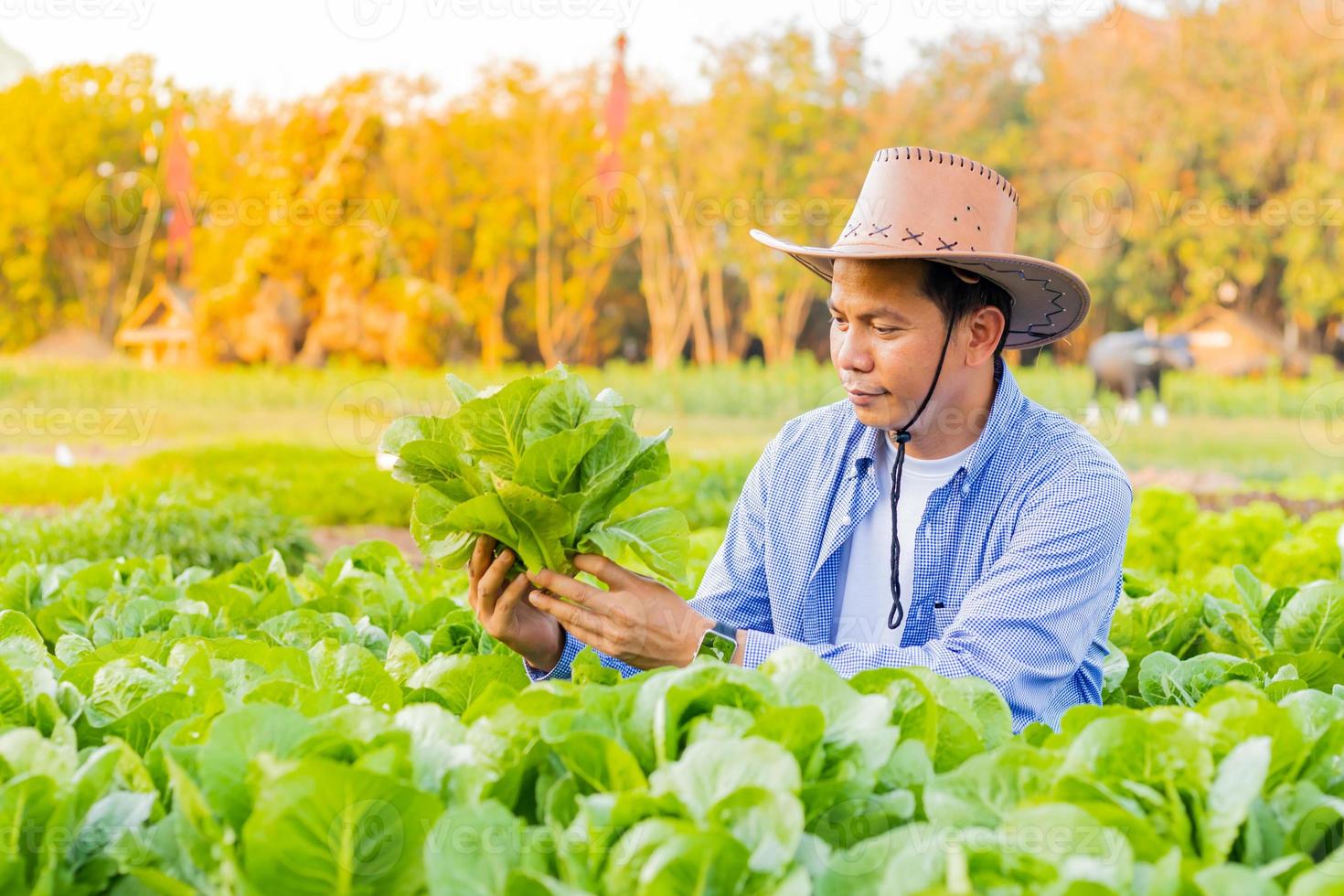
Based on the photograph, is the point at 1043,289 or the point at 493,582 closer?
the point at 493,582

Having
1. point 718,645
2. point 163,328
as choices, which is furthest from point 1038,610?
point 163,328

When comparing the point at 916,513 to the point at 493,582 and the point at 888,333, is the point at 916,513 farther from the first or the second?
the point at 493,582

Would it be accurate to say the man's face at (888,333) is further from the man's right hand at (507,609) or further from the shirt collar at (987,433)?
the man's right hand at (507,609)

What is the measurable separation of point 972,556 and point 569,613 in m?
0.80

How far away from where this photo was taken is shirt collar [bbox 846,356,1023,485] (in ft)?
7.92

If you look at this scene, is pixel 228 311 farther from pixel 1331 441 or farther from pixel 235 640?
pixel 235 640

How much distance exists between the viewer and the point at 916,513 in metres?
2.52

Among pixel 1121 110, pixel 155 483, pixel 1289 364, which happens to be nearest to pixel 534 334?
pixel 1121 110

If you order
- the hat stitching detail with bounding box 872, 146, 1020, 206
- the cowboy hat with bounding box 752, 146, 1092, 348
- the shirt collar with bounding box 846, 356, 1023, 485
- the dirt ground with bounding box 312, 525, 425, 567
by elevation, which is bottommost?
the dirt ground with bounding box 312, 525, 425, 567

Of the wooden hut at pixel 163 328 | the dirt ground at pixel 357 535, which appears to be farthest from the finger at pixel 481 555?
the wooden hut at pixel 163 328

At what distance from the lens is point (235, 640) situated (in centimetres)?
218

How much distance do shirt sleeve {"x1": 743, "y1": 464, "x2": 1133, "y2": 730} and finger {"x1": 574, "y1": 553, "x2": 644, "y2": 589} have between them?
26 cm

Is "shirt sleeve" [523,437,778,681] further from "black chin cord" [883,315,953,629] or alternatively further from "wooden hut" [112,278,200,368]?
"wooden hut" [112,278,200,368]

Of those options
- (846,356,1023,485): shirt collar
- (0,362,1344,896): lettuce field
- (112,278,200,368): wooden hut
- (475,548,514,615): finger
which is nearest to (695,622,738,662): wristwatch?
(0,362,1344,896): lettuce field
